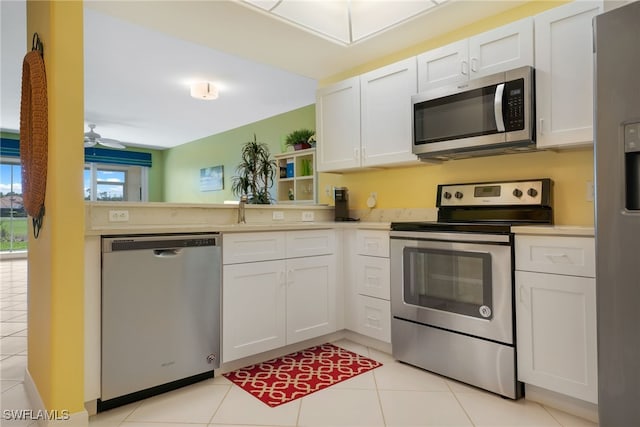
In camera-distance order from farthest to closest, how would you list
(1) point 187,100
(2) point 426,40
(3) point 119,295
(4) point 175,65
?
(1) point 187,100, (4) point 175,65, (2) point 426,40, (3) point 119,295

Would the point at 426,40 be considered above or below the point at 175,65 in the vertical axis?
below

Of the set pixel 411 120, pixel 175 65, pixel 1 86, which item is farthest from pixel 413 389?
pixel 1 86

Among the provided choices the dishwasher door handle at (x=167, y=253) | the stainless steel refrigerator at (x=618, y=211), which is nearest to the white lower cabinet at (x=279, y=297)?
the dishwasher door handle at (x=167, y=253)

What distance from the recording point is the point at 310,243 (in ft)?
9.39

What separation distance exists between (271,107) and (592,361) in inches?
195

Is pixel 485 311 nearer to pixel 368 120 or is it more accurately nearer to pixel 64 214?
pixel 368 120

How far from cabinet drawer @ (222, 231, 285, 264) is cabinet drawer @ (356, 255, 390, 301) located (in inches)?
24.9

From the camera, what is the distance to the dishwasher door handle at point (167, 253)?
209cm

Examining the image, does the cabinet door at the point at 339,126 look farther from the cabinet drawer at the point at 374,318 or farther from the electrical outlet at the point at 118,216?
the electrical outlet at the point at 118,216

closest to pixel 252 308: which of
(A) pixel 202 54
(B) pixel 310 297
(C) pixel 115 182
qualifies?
(B) pixel 310 297

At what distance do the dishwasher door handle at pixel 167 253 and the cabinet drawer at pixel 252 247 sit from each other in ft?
0.97

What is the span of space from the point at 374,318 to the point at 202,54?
9.83ft

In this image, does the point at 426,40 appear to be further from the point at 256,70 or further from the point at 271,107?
the point at 271,107

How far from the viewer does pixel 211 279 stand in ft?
7.57
